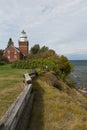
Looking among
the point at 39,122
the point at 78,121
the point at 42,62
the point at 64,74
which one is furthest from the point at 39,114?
the point at 42,62

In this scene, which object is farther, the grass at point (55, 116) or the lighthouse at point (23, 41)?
the lighthouse at point (23, 41)

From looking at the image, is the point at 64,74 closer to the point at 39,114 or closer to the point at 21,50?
the point at 39,114

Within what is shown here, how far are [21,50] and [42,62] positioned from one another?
41.0 meters

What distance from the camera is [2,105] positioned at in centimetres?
975

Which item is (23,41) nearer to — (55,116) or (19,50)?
(19,50)

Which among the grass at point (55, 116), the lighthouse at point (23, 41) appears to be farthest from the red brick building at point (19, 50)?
the grass at point (55, 116)

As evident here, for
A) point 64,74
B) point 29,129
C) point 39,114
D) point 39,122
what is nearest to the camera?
point 29,129

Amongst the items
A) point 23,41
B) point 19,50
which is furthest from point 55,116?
point 19,50

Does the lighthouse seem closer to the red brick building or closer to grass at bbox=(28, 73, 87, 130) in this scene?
the red brick building

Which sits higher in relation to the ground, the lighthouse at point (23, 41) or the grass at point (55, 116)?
the lighthouse at point (23, 41)

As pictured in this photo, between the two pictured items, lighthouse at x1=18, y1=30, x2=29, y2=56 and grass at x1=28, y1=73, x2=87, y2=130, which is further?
lighthouse at x1=18, y1=30, x2=29, y2=56

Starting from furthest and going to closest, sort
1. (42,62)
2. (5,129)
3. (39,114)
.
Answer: (42,62) → (39,114) → (5,129)

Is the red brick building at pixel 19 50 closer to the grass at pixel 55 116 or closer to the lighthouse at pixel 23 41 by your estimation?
the lighthouse at pixel 23 41

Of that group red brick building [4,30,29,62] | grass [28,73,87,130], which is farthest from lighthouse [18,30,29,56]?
grass [28,73,87,130]
